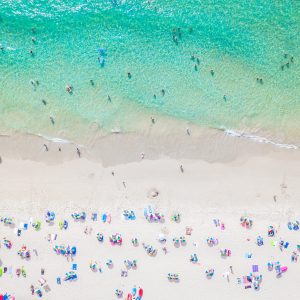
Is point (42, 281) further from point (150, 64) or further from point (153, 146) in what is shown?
point (150, 64)

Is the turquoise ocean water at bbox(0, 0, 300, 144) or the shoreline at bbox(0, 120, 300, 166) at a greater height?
the turquoise ocean water at bbox(0, 0, 300, 144)

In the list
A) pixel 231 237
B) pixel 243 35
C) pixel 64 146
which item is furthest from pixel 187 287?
pixel 243 35

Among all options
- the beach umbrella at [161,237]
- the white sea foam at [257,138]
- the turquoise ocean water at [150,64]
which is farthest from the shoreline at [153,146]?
the beach umbrella at [161,237]

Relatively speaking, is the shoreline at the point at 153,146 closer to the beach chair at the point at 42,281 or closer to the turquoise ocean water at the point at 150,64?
the turquoise ocean water at the point at 150,64

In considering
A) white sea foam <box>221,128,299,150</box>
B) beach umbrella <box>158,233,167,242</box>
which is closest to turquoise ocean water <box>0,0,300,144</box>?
white sea foam <box>221,128,299,150</box>

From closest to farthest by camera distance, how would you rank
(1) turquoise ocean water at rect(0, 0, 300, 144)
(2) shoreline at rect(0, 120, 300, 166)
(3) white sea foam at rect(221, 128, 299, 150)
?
(2) shoreline at rect(0, 120, 300, 166)
(3) white sea foam at rect(221, 128, 299, 150)
(1) turquoise ocean water at rect(0, 0, 300, 144)

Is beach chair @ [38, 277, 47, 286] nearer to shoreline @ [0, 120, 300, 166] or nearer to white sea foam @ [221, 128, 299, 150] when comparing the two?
shoreline @ [0, 120, 300, 166]

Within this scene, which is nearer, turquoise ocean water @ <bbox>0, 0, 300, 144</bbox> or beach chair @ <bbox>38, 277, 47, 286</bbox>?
beach chair @ <bbox>38, 277, 47, 286</bbox>

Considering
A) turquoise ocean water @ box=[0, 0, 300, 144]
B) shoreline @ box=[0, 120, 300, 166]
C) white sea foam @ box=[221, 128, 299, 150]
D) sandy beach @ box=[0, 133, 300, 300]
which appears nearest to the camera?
sandy beach @ box=[0, 133, 300, 300]
